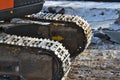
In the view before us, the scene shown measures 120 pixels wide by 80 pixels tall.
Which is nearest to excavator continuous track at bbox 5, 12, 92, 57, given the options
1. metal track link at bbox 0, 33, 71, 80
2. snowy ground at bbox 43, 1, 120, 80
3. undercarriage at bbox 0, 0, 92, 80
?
snowy ground at bbox 43, 1, 120, 80

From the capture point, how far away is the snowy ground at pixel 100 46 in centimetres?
705

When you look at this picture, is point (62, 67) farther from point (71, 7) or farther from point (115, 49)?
point (71, 7)

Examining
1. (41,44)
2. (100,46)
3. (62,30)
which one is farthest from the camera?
(100,46)

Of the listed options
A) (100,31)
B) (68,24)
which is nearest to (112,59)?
(68,24)

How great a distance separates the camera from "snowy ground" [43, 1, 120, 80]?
705cm

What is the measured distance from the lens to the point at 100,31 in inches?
389

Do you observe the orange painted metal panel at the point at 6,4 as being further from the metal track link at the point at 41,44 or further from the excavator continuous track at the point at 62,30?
the excavator continuous track at the point at 62,30

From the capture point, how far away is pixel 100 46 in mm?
8977

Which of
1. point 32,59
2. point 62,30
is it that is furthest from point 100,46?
point 32,59

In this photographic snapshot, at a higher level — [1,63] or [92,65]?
[1,63]

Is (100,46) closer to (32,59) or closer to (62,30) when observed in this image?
(62,30)

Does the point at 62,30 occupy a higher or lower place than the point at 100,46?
higher

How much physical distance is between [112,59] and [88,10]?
4046mm

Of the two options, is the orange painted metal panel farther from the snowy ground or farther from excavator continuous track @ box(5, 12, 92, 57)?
the snowy ground
